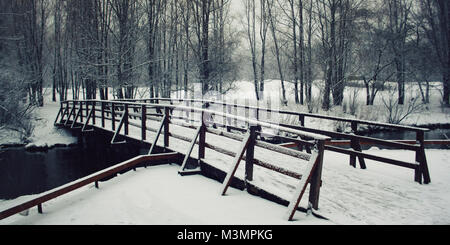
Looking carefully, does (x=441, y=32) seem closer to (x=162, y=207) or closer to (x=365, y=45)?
(x=365, y=45)

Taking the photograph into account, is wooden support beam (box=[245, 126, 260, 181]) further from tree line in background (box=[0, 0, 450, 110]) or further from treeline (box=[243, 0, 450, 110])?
treeline (box=[243, 0, 450, 110])

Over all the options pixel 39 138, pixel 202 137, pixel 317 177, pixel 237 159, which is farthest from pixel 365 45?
pixel 317 177

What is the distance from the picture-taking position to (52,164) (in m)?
15.0

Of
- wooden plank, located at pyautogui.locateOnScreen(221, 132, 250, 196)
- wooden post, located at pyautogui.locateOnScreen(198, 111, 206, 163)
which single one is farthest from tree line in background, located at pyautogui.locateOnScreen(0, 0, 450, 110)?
wooden plank, located at pyautogui.locateOnScreen(221, 132, 250, 196)

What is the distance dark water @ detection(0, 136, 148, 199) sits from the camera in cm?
1204

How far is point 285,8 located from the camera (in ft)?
85.4

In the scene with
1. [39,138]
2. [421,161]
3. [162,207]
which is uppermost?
[421,161]

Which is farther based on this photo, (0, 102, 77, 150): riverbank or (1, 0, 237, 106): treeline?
(1, 0, 237, 106): treeline

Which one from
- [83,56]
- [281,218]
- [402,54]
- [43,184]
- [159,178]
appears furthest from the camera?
[402,54]

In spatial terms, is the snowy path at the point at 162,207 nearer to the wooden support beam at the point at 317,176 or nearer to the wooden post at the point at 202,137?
the wooden support beam at the point at 317,176
